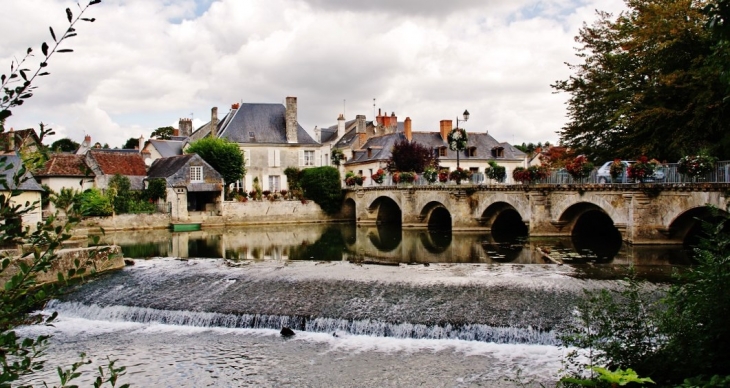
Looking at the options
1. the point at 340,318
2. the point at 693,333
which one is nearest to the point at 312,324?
the point at 340,318

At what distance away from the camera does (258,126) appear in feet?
144

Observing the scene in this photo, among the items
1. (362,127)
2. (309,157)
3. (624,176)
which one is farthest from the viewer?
(362,127)

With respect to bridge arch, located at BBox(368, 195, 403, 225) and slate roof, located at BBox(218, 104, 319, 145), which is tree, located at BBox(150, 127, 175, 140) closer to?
slate roof, located at BBox(218, 104, 319, 145)

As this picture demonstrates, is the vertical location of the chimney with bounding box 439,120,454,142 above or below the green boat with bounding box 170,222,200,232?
above

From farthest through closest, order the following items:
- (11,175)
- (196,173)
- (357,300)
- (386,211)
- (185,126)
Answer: (185,126), (196,173), (386,211), (11,175), (357,300)

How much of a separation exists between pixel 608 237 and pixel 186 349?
18.0 metres

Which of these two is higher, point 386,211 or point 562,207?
point 562,207

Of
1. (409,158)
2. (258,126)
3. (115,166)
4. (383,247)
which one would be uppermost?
(258,126)

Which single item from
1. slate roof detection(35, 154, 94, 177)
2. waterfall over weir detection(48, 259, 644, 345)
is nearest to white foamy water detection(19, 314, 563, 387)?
waterfall over weir detection(48, 259, 644, 345)

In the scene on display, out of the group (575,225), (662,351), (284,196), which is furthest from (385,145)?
(662,351)

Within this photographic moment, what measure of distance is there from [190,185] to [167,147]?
43.7 ft

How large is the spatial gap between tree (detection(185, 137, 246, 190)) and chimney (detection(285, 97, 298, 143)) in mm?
4591

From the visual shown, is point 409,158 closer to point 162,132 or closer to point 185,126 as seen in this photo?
point 185,126

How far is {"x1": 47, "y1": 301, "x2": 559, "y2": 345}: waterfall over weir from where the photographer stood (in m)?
10.5
